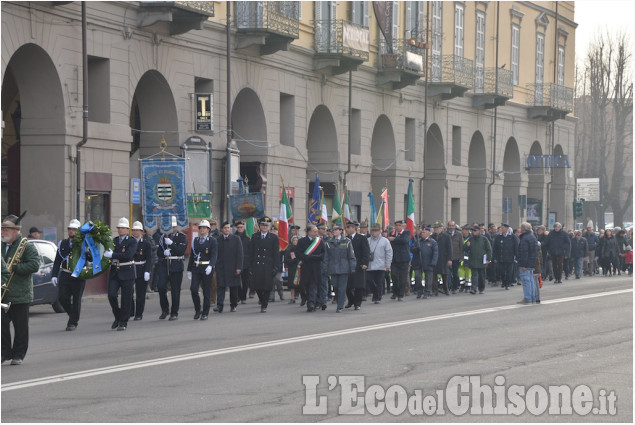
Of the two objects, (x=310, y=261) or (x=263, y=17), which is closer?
(x=310, y=261)

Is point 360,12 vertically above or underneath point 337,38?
above

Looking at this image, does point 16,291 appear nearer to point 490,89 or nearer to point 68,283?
point 68,283

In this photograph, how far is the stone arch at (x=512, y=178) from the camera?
56.2m

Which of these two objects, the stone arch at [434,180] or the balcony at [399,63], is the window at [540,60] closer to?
the stone arch at [434,180]

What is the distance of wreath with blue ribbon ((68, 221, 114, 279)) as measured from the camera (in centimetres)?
1919

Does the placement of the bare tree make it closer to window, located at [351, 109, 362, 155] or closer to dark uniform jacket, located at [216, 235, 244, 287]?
window, located at [351, 109, 362, 155]

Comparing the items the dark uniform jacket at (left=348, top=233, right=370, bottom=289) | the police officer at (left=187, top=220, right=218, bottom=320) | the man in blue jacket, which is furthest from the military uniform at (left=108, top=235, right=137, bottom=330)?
the man in blue jacket

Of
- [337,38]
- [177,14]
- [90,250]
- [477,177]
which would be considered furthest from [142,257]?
[477,177]

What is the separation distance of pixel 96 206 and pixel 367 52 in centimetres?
1396

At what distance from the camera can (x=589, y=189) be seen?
220 feet

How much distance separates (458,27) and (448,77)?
3.02 m

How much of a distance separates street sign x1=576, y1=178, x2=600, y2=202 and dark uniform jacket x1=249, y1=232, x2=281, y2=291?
149 ft

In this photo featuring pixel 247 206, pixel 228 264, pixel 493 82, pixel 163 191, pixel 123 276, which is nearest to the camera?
pixel 123 276

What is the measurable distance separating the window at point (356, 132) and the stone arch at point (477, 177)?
37.9ft
